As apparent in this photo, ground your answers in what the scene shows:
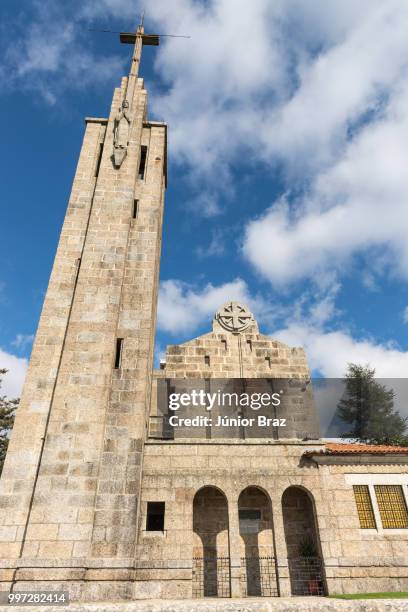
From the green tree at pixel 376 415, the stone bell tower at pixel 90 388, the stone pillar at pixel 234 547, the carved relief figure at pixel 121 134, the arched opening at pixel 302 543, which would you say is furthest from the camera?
the green tree at pixel 376 415

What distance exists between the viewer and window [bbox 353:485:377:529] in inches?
605

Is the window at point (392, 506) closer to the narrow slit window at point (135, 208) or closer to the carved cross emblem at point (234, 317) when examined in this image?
the carved cross emblem at point (234, 317)

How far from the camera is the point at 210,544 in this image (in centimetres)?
1645

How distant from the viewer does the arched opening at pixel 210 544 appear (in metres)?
15.3

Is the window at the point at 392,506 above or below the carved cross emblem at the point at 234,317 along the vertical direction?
below

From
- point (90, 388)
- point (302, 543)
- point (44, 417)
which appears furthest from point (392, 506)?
point (44, 417)

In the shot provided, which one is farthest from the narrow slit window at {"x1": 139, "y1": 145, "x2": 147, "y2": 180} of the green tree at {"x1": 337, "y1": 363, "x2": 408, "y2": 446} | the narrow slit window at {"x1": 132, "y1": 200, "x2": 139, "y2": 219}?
the green tree at {"x1": 337, "y1": 363, "x2": 408, "y2": 446}

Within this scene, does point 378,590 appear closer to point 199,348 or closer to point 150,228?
point 199,348

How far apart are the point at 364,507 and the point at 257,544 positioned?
4557 mm

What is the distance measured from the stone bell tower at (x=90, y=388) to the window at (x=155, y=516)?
1601mm

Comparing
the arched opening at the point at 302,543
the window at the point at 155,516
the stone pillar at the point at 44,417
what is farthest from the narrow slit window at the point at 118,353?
the arched opening at the point at 302,543

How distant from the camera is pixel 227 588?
1525cm

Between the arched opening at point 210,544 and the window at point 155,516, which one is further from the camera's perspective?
the window at point 155,516

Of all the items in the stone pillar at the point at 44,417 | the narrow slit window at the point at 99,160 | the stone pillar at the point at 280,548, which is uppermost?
the narrow slit window at the point at 99,160
